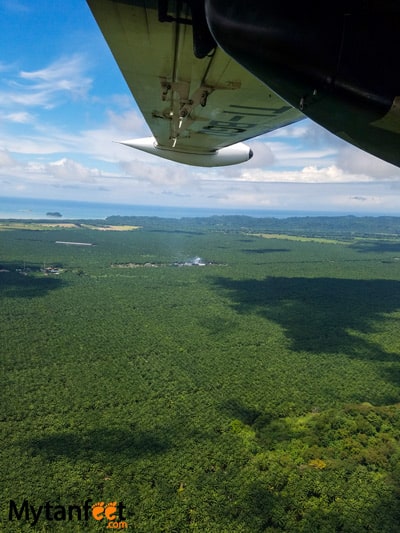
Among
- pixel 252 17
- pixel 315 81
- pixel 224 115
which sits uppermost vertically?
pixel 224 115

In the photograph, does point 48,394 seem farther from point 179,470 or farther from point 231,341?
point 231,341

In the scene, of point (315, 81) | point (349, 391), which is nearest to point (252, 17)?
point (315, 81)

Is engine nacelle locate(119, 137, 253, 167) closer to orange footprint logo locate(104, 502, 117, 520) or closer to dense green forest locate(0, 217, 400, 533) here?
dense green forest locate(0, 217, 400, 533)

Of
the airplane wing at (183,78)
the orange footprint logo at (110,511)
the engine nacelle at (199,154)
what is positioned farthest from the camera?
the orange footprint logo at (110,511)

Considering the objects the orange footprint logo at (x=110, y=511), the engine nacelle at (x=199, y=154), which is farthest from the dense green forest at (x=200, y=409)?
the engine nacelle at (x=199, y=154)

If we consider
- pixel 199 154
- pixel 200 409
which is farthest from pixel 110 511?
pixel 199 154

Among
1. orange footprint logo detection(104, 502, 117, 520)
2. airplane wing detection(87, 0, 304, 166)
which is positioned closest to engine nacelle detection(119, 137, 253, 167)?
airplane wing detection(87, 0, 304, 166)

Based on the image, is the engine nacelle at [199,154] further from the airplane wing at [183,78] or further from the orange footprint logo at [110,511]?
the orange footprint logo at [110,511]
